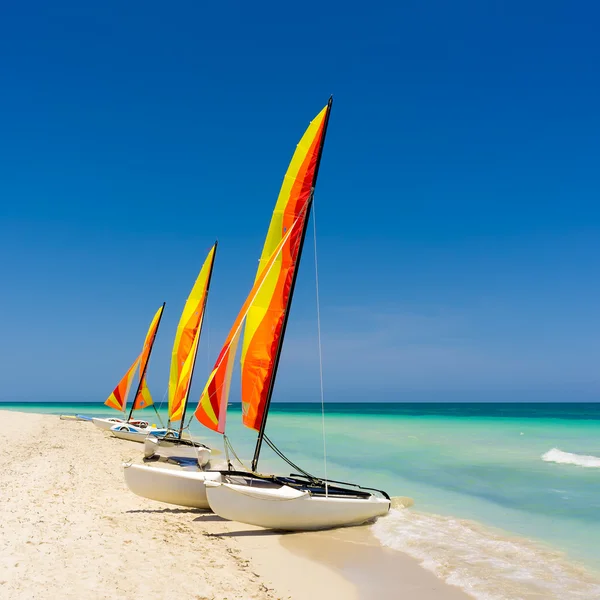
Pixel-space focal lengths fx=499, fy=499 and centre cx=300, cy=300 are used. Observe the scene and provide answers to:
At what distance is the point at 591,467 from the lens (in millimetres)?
22516

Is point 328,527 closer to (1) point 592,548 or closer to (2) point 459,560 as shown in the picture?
(2) point 459,560

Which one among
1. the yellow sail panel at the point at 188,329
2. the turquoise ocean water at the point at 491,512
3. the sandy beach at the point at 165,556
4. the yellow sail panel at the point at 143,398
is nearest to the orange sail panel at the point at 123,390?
the yellow sail panel at the point at 143,398

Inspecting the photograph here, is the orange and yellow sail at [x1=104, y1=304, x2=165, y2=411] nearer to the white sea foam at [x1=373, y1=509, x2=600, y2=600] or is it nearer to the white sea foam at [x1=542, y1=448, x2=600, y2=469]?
the white sea foam at [x1=373, y1=509, x2=600, y2=600]

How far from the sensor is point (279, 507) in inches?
375

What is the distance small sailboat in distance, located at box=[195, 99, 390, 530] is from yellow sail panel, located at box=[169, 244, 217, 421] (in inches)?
344

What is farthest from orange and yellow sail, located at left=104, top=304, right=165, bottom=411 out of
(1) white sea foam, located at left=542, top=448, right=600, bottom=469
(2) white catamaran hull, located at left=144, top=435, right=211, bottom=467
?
(1) white sea foam, located at left=542, top=448, right=600, bottom=469

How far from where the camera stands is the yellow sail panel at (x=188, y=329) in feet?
64.5

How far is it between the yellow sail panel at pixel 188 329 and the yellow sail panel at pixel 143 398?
10003 mm

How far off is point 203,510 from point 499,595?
633cm

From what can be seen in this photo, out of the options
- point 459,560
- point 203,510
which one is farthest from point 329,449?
point 459,560

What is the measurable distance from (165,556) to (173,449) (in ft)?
30.0

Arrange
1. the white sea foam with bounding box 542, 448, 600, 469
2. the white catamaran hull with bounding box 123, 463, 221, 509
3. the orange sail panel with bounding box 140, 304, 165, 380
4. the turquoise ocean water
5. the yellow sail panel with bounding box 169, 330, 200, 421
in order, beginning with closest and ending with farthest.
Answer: the turquoise ocean water
the white catamaran hull with bounding box 123, 463, 221, 509
the yellow sail panel with bounding box 169, 330, 200, 421
the white sea foam with bounding box 542, 448, 600, 469
the orange sail panel with bounding box 140, 304, 165, 380

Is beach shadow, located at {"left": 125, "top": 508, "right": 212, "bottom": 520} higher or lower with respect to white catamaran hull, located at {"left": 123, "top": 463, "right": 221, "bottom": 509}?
lower

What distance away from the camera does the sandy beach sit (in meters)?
6.28
